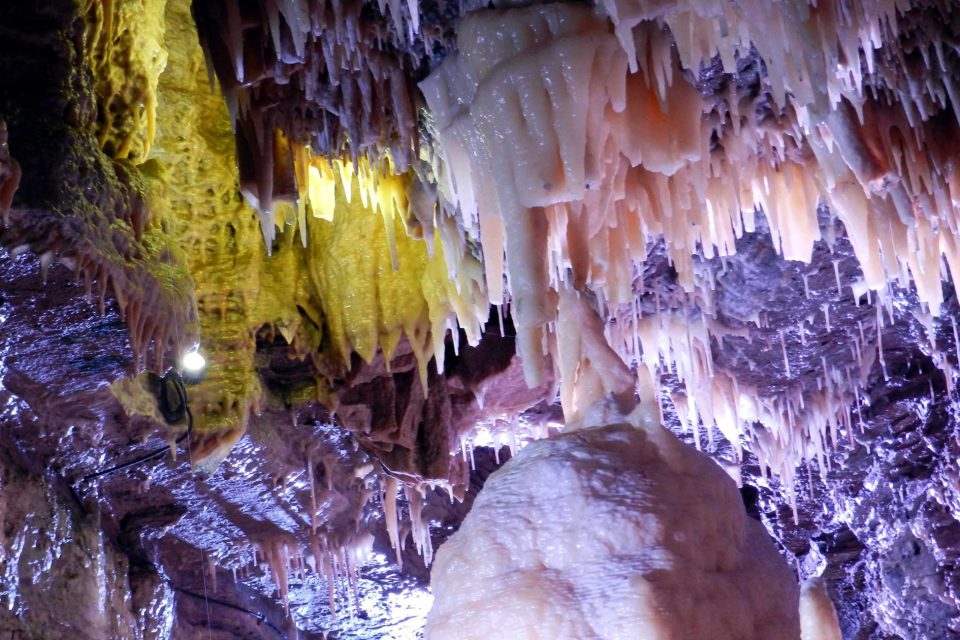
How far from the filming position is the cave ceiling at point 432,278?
419 centimetres

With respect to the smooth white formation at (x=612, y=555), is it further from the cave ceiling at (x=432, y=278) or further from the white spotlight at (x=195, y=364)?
the white spotlight at (x=195, y=364)

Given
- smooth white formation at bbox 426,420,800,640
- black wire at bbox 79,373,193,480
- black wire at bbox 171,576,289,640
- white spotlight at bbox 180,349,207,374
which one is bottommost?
black wire at bbox 171,576,289,640

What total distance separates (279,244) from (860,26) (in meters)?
3.68

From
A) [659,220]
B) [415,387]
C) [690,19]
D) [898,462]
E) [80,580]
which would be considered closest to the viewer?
[690,19]

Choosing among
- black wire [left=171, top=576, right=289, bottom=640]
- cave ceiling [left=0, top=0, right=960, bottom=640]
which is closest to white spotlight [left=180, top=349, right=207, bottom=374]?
cave ceiling [left=0, top=0, right=960, bottom=640]

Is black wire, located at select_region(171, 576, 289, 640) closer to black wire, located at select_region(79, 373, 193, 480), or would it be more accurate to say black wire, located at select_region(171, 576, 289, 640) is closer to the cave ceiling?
the cave ceiling

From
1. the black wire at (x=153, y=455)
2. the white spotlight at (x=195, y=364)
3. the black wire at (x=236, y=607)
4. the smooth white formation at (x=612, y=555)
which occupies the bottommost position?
the black wire at (x=236, y=607)

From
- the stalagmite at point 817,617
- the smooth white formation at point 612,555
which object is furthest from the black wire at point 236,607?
the stalagmite at point 817,617

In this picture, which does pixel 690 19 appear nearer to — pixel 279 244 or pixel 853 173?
pixel 853 173

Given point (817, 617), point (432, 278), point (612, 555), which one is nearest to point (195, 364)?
point (432, 278)

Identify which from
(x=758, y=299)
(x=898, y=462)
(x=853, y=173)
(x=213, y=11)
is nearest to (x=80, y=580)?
(x=213, y=11)

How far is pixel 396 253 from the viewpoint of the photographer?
20.6ft

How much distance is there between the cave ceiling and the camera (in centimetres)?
419

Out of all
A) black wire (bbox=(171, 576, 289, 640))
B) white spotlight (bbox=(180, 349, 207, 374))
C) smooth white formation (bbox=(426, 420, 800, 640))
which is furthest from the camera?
black wire (bbox=(171, 576, 289, 640))
